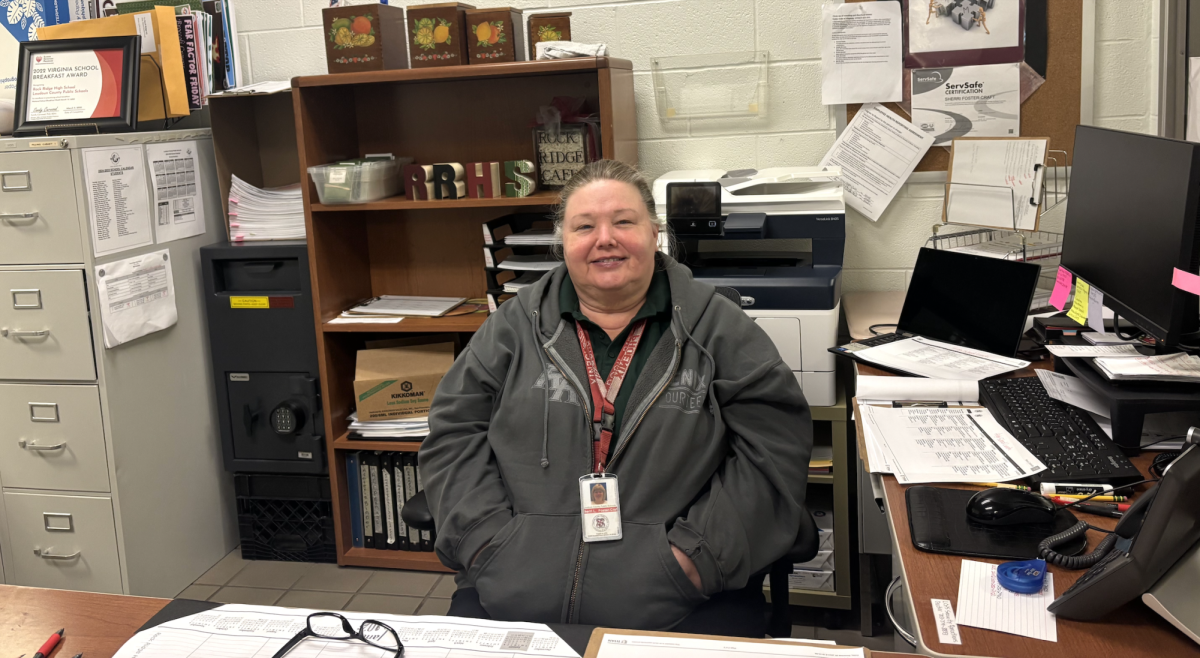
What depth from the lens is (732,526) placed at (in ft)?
5.61

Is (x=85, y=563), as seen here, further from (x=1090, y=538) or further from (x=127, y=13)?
(x=1090, y=538)

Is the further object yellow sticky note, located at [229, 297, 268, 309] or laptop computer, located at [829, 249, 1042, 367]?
yellow sticky note, located at [229, 297, 268, 309]

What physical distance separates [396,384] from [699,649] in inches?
77.4

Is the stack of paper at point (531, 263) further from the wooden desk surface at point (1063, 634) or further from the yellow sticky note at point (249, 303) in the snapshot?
the wooden desk surface at point (1063, 634)

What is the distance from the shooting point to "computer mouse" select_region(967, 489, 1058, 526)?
127 cm

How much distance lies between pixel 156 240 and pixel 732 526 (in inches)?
77.0

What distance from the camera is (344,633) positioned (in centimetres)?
116

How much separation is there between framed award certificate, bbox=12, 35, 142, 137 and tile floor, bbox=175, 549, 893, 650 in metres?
1.39

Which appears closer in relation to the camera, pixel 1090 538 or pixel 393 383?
pixel 1090 538

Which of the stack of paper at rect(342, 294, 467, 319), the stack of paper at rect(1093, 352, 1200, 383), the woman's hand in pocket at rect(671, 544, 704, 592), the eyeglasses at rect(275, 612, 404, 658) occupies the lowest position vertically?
the woman's hand in pocket at rect(671, 544, 704, 592)

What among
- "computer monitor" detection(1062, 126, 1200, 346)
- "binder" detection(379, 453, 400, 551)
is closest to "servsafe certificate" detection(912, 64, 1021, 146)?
"computer monitor" detection(1062, 126, 1200, 346)

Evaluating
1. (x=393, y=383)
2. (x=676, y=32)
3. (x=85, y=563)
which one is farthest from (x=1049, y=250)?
(x=85, y=563)

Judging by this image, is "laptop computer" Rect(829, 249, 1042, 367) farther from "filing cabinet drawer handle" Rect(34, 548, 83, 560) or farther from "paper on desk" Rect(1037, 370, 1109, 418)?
"filing cabinet drawer handle" Rect(34, 548, 83, 560)

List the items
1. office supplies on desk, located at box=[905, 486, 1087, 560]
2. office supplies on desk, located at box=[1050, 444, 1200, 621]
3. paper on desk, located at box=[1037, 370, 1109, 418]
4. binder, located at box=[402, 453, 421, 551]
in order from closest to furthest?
office supplies on desk, located at box=[1050, 444, 1200, 621], office supplies on desk, located at box=[905, 486, 1087, 560], paper on desk, located at box=[1037, 370, 1109, 418], binder, located at box=[402, 453, 421, 551]
